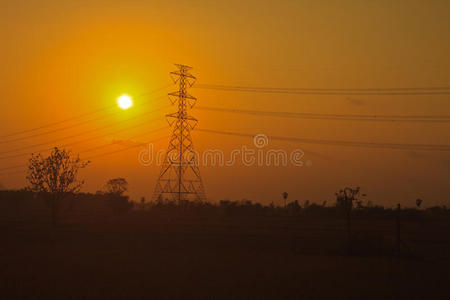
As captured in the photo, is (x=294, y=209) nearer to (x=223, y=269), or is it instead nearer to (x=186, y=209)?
(x=186, y=209)

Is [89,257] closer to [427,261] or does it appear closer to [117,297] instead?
[117,297]

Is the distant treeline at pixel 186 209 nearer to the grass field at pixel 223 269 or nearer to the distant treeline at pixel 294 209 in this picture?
the distant treeline at pixel 294 209

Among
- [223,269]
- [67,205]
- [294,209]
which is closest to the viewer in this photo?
[223,269]

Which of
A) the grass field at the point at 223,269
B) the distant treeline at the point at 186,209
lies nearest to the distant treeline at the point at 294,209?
the distant treeline at the point at 186,209

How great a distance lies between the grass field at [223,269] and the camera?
17297 mm

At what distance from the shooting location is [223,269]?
73.5 ft

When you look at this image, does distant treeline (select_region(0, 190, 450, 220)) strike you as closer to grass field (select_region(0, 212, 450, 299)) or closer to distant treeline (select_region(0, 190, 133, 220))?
distant treeline (select_region(0, 190, 133, 220))

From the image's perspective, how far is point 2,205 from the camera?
121 meters

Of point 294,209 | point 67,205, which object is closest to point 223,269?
Answer: point 294,209

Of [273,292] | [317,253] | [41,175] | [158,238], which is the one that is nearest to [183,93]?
[41,175]

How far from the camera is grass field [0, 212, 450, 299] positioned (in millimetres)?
17297

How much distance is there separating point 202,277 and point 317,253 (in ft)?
41.5

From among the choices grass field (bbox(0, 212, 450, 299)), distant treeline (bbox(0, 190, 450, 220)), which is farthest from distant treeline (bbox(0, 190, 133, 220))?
grass field (bbox(0, 212, 450, 299))

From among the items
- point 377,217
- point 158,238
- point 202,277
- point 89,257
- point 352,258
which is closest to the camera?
point 202,277
